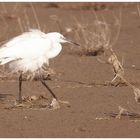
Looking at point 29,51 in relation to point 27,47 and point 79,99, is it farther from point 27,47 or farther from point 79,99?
point 79,99

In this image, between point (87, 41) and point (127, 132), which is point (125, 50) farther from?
point (127, 132)

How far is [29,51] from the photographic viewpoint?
383 inches

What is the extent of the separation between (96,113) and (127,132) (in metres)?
1.05

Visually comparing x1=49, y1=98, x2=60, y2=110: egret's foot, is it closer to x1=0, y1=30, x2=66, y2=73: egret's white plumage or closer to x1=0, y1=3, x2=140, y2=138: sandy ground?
x1=0, y1=3, x2=140, y2=138: sandy ground

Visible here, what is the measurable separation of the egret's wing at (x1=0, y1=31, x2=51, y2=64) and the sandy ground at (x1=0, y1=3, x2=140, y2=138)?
2.25 feet

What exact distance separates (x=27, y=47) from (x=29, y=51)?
0.21 feet

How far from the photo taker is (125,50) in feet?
48.2

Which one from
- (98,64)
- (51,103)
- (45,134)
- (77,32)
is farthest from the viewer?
(77,32)

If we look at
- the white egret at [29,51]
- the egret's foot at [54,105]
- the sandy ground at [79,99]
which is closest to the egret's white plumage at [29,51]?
the white egret at [29,51]

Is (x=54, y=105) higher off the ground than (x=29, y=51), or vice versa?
(x=29, y=51)

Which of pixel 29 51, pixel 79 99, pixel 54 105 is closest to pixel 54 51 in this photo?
pixel 29 51

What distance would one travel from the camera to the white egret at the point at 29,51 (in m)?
9.60

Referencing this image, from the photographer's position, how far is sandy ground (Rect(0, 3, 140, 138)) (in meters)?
8.09

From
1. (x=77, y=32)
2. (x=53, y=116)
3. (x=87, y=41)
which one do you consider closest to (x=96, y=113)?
(x=53, y=116)
